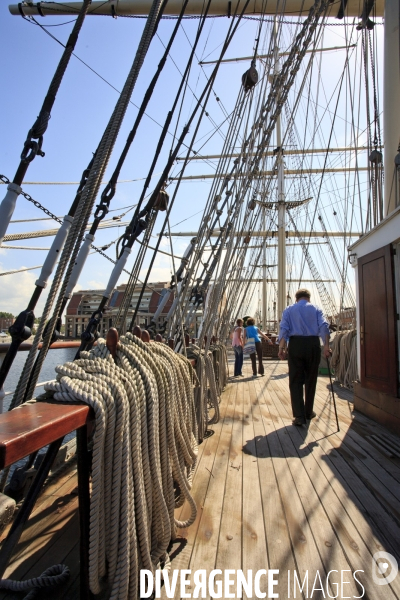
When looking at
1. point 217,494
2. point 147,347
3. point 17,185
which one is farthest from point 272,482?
point 17,185

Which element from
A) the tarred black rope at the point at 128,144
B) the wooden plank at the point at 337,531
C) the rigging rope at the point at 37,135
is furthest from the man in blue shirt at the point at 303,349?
the rigging rope at the point at 37,135

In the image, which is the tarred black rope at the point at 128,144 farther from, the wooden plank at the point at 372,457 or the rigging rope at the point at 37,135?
the wooden plank at the point at 372,457

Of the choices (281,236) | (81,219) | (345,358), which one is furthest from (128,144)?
(281,236)

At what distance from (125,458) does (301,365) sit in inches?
105

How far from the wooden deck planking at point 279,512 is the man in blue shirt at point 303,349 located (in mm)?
361

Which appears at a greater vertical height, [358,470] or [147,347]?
[147,347]

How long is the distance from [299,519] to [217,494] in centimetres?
45

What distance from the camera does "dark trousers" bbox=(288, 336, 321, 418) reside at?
3479 mm

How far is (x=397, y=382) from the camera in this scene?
3252 millimetres

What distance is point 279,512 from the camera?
1.84m

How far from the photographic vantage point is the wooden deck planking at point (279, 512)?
145cm

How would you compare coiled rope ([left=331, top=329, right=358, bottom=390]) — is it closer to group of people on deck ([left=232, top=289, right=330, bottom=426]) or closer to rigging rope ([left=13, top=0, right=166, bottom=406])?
group of people on deck ([left=232, top=289, right=330, bottom=426])

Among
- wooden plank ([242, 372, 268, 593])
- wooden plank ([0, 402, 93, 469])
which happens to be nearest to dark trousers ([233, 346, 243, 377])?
wooden plank ([242, 372, 268, 593])

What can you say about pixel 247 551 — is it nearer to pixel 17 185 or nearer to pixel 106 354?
pixel 106 354
